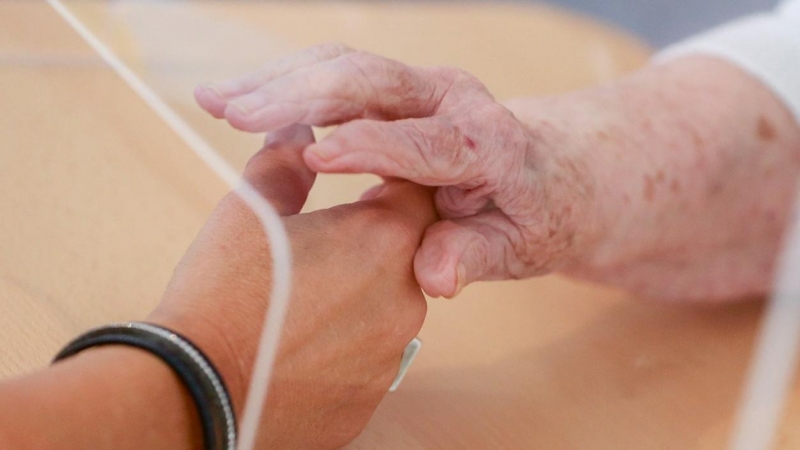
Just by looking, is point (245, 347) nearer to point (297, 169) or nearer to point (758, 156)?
point (297, 169)

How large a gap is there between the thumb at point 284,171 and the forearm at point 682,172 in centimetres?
23

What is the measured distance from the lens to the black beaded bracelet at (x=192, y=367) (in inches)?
16.7

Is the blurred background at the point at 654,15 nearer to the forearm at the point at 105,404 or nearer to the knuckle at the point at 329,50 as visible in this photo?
the knuckle at the point at 329,50

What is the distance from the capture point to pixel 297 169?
1.84 feet

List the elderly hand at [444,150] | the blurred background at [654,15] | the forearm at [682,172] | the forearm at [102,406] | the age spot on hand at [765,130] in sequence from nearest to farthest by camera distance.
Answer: the forearm at [102,406] → the elderly hand at [444,150] → the forearm at [682,172] → the age spot on hand at [765,130] → the blurred background at [654,15]

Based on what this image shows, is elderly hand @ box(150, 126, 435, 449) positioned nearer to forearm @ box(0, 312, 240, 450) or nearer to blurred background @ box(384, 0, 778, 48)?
forearm @ box(0, 312, 240, 450)

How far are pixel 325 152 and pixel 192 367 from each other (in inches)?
5.7

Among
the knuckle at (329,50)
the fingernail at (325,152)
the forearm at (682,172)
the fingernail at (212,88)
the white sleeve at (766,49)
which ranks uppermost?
the knuckle at (329,50)

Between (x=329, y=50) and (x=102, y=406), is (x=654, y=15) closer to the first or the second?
(x=329, y=50)

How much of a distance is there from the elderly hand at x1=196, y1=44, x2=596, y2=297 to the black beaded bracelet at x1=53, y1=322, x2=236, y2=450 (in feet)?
0.42

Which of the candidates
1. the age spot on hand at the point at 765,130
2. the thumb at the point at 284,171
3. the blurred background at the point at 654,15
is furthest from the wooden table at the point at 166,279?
the blurred background at the point at 654,15

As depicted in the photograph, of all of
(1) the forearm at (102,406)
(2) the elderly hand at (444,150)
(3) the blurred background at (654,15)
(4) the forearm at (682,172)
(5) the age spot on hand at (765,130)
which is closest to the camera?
(1) the forearm at (102,406)

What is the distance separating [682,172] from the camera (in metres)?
0.80

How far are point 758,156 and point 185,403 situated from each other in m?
0.68
